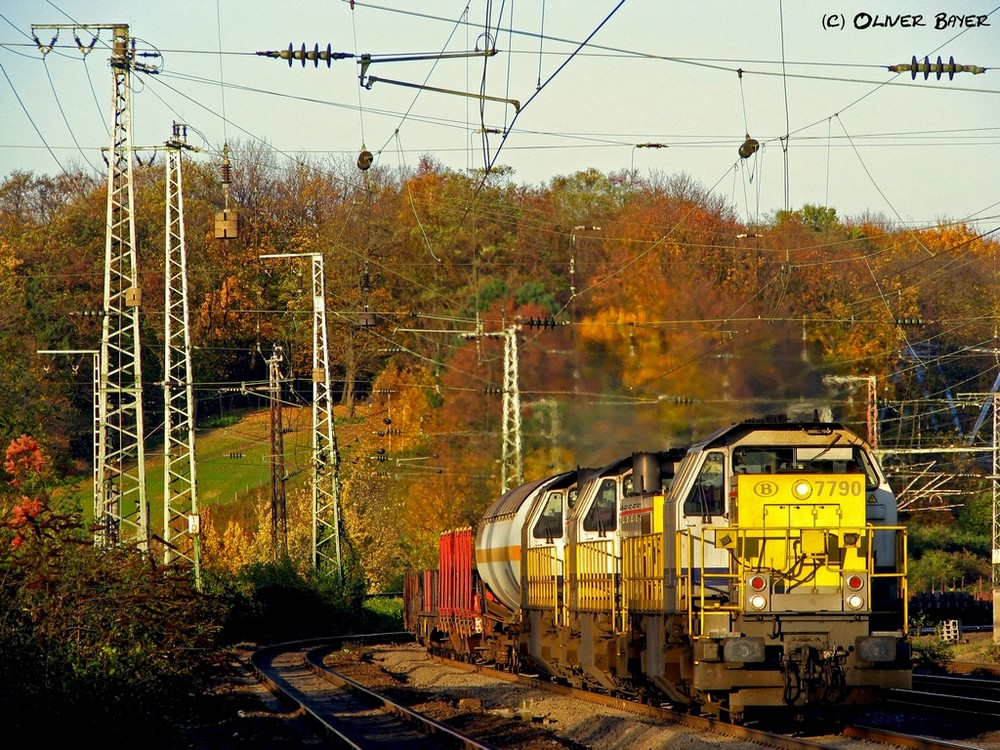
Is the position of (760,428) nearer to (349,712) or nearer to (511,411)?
(349,712)

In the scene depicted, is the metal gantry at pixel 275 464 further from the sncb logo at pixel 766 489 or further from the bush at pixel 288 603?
the sncb logo at pixel 766 489

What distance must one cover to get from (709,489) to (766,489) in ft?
2.18

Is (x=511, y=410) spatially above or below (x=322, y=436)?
above

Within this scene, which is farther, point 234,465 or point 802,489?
point 234,465

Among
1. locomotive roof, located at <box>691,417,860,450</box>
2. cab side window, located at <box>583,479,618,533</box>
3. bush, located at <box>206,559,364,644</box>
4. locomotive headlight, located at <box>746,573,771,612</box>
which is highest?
locomotive roof, located at <box>691,417,860,450</box>

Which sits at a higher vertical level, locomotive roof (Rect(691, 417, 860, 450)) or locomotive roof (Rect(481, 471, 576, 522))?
locomotive roof (Rect(691, 417, 860, 450))

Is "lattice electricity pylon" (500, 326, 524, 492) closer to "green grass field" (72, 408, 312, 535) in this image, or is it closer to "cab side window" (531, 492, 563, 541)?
"cab side window" (531, 492, 563, 541)

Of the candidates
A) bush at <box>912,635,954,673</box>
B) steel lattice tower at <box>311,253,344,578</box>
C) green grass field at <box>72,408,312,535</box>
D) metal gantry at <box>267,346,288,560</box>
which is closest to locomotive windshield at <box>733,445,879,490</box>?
bush at <box>912,635,954,673</box>

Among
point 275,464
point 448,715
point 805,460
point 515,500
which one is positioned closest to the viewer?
point 805,460

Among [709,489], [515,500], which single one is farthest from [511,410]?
[709,489]

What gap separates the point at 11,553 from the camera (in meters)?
13.1

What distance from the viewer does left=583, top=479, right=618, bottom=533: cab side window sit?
640 inches

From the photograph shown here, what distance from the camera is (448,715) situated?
16500mm

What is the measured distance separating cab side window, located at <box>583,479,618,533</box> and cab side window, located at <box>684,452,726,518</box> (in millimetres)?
2859
